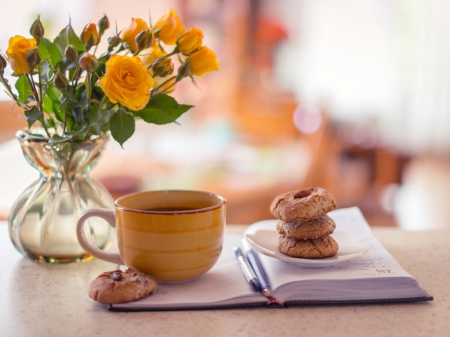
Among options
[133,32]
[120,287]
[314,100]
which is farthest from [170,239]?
[314,100]

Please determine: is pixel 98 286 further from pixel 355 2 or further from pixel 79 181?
pixel 355 2

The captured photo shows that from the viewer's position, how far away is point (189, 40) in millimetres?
729

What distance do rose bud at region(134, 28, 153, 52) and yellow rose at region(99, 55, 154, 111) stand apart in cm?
5

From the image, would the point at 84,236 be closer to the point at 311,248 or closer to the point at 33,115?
the point at 33,115

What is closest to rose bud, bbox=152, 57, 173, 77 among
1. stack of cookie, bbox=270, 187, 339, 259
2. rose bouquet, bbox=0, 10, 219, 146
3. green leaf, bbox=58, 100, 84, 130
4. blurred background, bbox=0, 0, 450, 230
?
rose bouquet, bbox=0, 10, 219, 146

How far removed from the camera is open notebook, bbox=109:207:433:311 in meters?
0.64

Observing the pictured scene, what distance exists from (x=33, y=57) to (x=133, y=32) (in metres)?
0.14

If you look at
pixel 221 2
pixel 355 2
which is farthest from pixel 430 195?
pixel 221 2

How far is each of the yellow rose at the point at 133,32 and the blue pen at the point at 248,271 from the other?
0.32 metres

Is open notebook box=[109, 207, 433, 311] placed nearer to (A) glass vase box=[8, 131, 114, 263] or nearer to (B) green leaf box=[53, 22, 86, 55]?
(A) glass vase box=[8, 131, 114, 263]

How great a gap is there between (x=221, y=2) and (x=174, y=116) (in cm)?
411

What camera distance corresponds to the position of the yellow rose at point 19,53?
68 centimetres

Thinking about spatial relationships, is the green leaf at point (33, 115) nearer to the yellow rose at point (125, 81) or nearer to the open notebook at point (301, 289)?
the yellow rose at point (125, 81)

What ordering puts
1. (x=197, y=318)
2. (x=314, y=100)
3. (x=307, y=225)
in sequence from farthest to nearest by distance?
(x=314, y=100)
(x=307, y=225)
(x=197, y=318)
